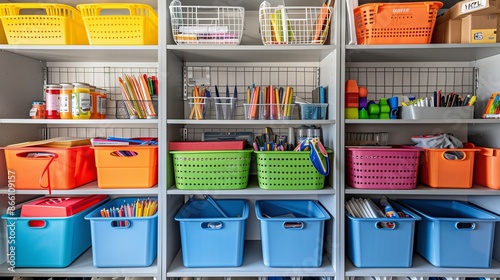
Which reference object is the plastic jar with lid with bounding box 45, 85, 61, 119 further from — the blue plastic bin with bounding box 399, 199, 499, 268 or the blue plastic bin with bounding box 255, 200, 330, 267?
the blue plastic bin with bounding box 399, 199, 499, 268

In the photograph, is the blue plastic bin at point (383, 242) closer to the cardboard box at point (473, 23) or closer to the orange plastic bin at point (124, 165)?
the cardboard box at point (473, 23)

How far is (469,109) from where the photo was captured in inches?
59.9

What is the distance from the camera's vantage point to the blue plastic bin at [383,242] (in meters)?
1.46

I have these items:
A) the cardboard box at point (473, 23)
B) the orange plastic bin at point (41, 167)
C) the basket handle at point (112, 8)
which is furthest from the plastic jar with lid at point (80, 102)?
the cardboard box at point (473, 23)

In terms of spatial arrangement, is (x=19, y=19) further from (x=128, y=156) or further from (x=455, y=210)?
(x=455, y=210)

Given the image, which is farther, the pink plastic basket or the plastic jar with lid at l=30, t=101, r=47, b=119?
the plastic jar with lid at l=30, t=101, r=47, b=119

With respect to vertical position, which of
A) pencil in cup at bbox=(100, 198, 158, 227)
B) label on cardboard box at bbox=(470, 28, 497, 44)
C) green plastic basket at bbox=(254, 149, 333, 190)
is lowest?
pencil in cup at bbox=(100, 198, 158, 227)

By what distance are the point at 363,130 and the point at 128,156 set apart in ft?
4.42

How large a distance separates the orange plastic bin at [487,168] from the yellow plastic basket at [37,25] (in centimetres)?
219

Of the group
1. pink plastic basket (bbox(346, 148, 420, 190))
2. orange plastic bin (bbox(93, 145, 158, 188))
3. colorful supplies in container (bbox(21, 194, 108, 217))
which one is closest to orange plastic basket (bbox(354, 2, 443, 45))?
pink plastic basket (bbox(346, 148, 420, 190))

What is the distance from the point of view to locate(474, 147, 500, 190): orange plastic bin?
1478 millimetres

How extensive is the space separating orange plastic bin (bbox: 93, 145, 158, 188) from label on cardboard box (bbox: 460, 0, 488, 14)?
1644 mm

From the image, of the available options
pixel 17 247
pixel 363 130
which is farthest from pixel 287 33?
pixel 17 247

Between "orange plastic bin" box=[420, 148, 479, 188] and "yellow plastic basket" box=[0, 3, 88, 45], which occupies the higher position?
"yellow plastic basket" box=[0, 3, 88, 45]
